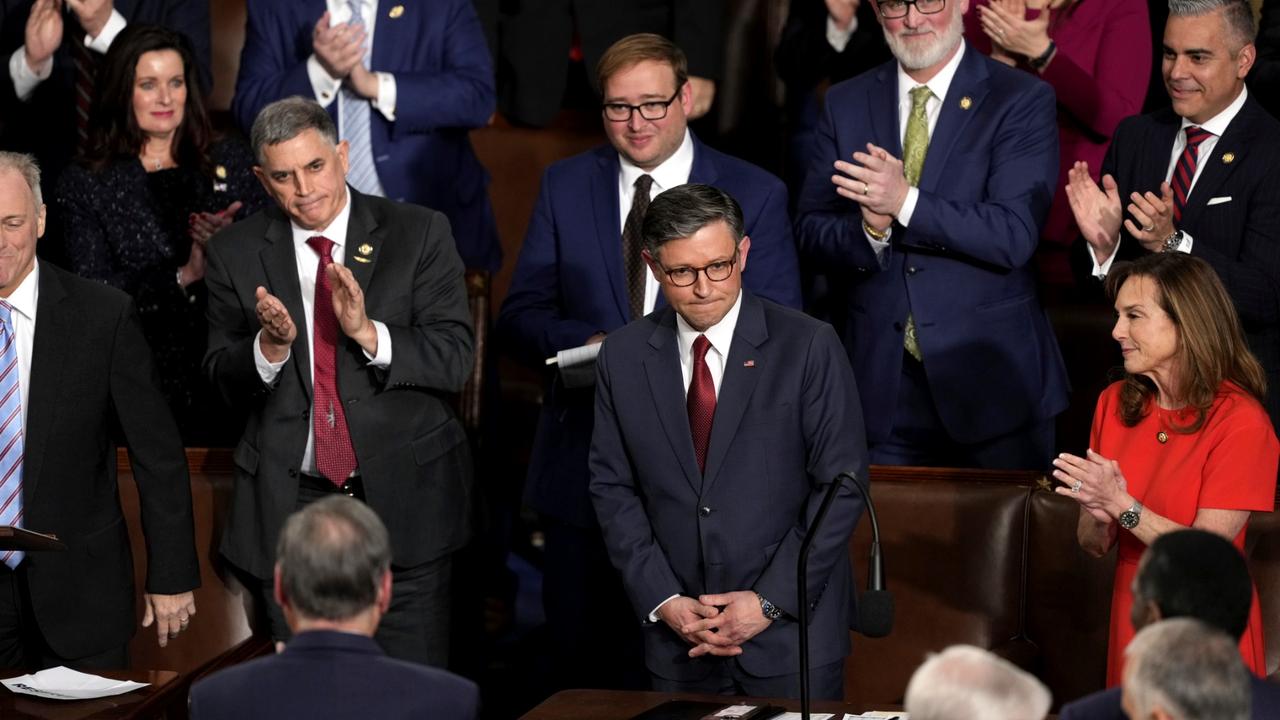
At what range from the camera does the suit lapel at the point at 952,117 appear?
450cm

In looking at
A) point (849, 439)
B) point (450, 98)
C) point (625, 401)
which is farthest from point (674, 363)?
point (450, 98)

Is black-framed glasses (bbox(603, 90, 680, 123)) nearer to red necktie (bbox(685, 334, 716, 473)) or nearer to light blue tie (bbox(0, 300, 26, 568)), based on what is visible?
red necktie (bbox(685, 334, 716, 473))

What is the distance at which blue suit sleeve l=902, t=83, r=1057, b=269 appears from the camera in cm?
432

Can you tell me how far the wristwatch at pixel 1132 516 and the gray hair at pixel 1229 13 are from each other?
146 centimetres

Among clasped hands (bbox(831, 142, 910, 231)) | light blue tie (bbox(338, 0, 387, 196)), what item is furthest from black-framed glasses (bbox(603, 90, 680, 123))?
light blue tie (bbox(338, 0, 387, 196))

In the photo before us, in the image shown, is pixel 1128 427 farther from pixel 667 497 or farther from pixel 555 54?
pixel 555 54

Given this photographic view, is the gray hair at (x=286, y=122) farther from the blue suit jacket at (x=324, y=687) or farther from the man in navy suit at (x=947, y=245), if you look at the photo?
the blue suit jacket at (x=324, y=687)

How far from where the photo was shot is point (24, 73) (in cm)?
545

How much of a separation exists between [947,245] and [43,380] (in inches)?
90.8

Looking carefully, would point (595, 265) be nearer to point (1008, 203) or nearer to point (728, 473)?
point (728, 473)

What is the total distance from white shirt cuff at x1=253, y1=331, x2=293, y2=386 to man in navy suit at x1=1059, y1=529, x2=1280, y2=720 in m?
2.20

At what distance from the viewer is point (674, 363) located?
3775 mm

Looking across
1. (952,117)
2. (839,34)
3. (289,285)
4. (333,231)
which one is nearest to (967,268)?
(952,117)

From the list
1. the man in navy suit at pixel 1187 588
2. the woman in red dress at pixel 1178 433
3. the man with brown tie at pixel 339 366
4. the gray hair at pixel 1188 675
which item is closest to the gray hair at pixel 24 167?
the man with brown tie at pixel 339 366
